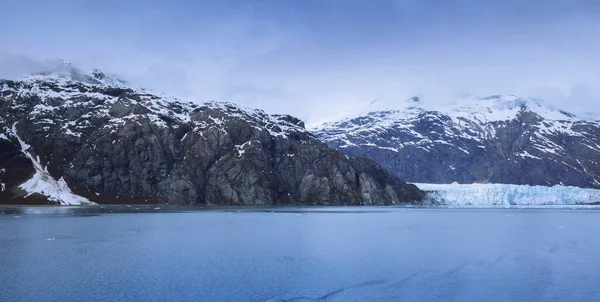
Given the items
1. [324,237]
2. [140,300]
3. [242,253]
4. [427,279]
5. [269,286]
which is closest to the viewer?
[140,300]

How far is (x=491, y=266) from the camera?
5272 centimetres

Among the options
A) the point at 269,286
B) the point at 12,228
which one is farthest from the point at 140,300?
the point at 12,228

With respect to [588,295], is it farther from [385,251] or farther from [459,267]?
[385,251]

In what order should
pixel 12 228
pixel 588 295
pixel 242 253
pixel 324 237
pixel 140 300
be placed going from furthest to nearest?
1. pixel 12 228
2. pixel 324 237
3. pixel 242 253
4. pixel 588 295
5. pixel 140 300

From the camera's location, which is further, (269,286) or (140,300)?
(269,286)

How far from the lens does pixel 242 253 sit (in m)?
60.3

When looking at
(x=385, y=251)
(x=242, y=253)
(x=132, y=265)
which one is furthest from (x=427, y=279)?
(x=132, y=265)

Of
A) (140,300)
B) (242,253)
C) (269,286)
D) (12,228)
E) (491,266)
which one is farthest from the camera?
(12,228)

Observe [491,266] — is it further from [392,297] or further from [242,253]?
[242,253]

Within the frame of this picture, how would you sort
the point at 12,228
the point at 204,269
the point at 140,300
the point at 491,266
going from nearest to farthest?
the point at 140,300 < the point at 204,269 < the point at 491,266 < the point at 12,228

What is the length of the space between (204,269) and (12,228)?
56.8m

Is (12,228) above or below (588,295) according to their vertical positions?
above

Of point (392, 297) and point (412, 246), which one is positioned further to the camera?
point (412, 246)

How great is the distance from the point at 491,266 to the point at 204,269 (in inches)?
1148
